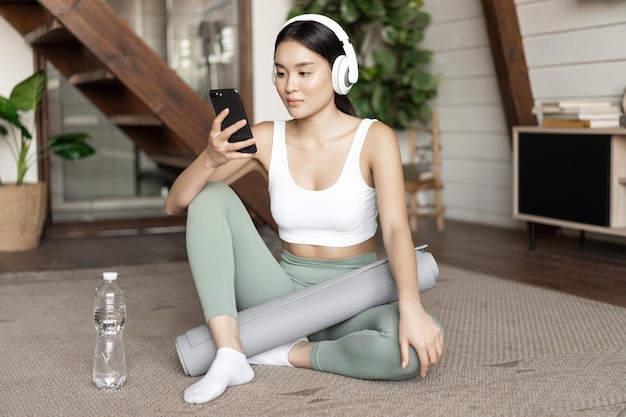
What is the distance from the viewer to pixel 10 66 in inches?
174

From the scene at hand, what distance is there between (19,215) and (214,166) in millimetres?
2503

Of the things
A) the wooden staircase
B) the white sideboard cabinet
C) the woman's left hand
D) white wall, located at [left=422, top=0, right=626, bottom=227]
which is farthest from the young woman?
white wall, located at [left=422, top=0, right=626, bottom=227]

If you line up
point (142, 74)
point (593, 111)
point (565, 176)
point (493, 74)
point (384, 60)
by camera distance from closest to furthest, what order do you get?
1. point (142, 74)
2. point (593, 111)
3. point (565, 176)
4. point (493, 74)
5. point (384, 60)

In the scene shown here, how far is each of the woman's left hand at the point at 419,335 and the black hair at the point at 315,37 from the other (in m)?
0.61

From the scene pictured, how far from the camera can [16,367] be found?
81.1 inches

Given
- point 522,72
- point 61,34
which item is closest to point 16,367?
point 61,34

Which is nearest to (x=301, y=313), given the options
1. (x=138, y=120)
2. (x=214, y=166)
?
(x=214, y=166)

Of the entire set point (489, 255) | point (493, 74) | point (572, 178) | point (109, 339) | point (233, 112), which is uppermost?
point (493, 74)

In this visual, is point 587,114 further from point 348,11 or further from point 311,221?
point 311,221

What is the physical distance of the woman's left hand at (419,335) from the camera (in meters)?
1.71

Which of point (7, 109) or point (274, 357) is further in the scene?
point (7, 109)

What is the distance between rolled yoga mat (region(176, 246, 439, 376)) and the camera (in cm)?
191

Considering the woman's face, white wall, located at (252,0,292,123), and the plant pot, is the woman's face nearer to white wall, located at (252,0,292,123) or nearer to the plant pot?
the plant pot

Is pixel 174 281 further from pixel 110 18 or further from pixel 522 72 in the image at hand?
pixel 522 72
